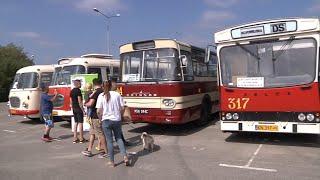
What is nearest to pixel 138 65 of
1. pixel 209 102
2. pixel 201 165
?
pixel 209 102

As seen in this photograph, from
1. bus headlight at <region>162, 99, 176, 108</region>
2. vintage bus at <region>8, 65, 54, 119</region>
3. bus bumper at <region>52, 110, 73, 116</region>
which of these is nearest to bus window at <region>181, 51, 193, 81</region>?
bus headlight at <region>162, 99, 176, 108</region>

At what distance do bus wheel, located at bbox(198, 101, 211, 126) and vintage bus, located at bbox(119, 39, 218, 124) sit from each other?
51 cm

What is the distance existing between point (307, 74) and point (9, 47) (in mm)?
47629

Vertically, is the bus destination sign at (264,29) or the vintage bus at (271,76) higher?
the bus destination sign at (264,29)

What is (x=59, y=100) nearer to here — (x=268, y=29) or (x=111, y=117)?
(x=111, y=117)

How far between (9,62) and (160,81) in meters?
37.3

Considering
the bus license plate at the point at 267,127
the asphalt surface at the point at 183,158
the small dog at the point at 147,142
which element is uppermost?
the bus license plate at the point at 267,127

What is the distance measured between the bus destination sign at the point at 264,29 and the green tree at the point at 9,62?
123ft

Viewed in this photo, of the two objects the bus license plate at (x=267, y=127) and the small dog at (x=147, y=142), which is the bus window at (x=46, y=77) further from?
the bus license plate at (x=267, y=127)

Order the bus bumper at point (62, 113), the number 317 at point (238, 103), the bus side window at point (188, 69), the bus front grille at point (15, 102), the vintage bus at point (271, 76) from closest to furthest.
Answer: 1. the vintage bus at point (271, 76)
2. the number 317 at point (238, 103)
3. the bus side window at point (188, 69)
4. the bus bumper at point (62, 113)
5. the bus front grille at point (15, 102)

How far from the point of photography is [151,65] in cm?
1352

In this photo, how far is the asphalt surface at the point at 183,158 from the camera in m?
8.40

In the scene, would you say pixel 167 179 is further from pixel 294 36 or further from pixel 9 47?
pixel 9 47

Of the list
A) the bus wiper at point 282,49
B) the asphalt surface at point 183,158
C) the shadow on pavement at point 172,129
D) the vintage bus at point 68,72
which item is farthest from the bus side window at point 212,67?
the bus wiper at point 282,49
